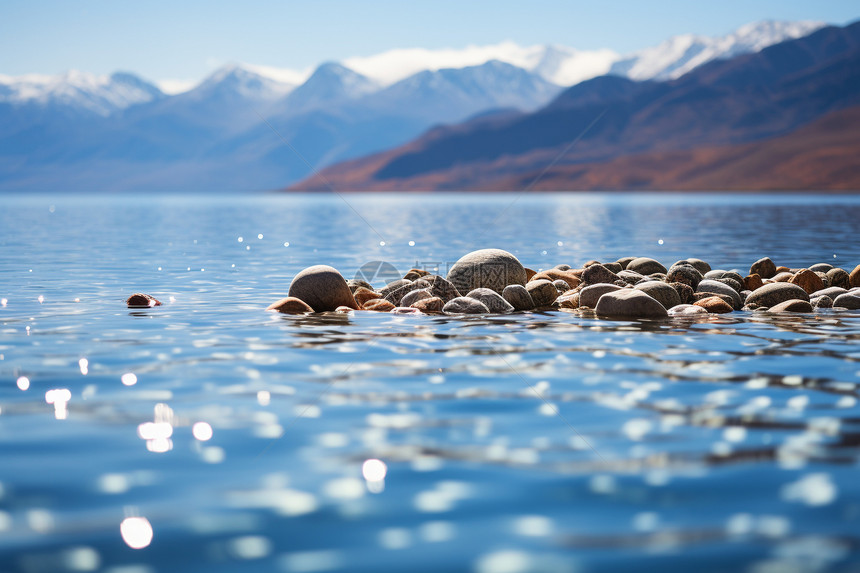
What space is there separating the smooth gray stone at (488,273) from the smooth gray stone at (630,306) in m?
2.54

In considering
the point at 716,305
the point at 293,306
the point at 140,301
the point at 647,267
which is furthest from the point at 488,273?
the point at 140,301

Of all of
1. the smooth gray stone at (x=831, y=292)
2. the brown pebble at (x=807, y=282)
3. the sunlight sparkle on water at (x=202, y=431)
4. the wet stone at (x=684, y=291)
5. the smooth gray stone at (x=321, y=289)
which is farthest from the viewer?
the brown pebble at (x=807, y=282)

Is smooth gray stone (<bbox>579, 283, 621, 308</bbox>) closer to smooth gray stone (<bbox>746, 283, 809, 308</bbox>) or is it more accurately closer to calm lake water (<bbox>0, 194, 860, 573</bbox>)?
calm lake water (<bbox>0, 194, 860, 573</bbox>)

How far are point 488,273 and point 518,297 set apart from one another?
3.80ft

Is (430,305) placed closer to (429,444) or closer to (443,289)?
(443,289)

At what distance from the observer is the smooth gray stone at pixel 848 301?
1575 cm

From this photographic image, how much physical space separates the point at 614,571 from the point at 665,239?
3796 cm

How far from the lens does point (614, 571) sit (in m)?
4.65

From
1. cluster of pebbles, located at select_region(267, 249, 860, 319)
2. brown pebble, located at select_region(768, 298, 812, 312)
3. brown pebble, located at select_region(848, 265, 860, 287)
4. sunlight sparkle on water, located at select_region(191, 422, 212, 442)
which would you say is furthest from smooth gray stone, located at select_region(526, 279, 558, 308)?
sunlight sparkle on water, located at select_region(191, 422, 212, 442)

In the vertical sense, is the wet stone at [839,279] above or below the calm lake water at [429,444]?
above

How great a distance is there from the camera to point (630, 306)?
578 inches

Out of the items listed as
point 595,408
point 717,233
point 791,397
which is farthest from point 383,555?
point 717,233

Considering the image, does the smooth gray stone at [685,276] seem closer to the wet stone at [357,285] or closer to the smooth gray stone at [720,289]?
the smooth gray stone at [720,289]

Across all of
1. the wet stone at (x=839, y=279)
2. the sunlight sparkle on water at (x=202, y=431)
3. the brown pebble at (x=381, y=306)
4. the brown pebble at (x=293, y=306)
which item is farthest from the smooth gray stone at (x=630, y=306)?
the sunlight sparkle on water at (x=202, y=431)
